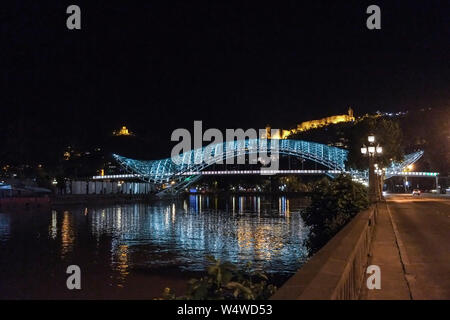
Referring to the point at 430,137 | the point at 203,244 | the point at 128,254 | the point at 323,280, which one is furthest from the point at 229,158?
the point at 323,280

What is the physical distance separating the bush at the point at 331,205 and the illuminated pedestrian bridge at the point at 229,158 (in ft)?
316

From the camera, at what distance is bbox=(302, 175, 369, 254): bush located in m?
20.5

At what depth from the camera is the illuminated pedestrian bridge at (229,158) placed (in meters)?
124

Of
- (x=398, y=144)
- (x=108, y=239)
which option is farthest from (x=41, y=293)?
(x=398, y=144)

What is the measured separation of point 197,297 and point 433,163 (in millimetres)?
132500

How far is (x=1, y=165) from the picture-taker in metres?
83.2

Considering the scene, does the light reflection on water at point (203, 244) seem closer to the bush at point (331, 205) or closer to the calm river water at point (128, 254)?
the calm river water at point (128, 254)

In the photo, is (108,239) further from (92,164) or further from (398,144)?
(92,164)

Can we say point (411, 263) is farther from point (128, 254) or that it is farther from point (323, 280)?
point (128, 254)

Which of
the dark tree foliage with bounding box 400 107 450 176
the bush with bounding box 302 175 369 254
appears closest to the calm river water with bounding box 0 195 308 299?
the bush with bounding box 302 175 369 254

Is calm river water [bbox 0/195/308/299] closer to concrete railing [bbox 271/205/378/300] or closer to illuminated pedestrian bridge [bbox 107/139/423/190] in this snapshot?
concrete railing [bbox 271/205/378/300]

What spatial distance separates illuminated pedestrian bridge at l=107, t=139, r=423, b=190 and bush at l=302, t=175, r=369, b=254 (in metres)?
96.2

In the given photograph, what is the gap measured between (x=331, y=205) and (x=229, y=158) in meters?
112

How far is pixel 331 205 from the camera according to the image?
21141mm
